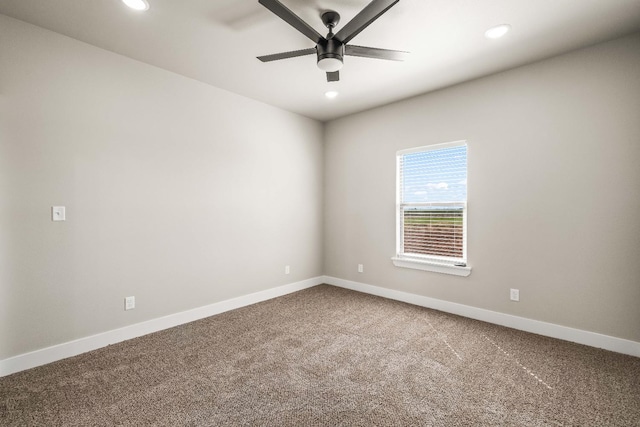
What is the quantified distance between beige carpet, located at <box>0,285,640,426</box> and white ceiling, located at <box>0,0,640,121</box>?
2.79 meters

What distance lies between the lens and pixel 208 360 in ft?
8.25

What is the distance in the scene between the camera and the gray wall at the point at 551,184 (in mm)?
2635

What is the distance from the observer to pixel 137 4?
218 centimetres

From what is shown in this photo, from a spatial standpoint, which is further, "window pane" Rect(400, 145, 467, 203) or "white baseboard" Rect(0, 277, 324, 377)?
"window pane" Rect(400, 145, 467, 203)

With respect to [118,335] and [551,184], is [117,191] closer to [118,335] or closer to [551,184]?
[118,335]

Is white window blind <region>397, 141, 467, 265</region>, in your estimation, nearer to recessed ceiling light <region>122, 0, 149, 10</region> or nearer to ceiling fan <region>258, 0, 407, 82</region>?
ceiling fan <region>258, 0, 407, 82</region>

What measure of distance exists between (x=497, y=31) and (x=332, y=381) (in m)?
3.14

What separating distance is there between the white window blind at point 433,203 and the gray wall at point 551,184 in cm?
13

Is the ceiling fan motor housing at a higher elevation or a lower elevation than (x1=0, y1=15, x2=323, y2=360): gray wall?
higher

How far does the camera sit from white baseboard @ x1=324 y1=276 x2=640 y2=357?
104 inches

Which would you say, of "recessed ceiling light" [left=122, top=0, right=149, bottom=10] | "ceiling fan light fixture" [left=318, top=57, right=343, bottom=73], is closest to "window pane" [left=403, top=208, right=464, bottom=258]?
"ceiling fan light fixture" [left=318, top=57, right=343, bottom=73]

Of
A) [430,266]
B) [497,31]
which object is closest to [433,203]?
[430,266]

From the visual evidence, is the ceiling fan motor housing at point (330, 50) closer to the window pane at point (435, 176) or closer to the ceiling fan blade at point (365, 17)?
the ceiling fan blade at point (365, 17)

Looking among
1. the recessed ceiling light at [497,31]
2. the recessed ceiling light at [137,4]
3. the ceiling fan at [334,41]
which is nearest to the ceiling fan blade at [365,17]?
the ceiling fan at [334,41]
